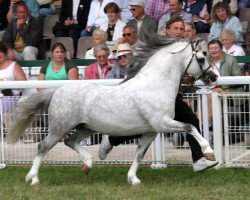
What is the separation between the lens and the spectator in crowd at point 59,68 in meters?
14.1

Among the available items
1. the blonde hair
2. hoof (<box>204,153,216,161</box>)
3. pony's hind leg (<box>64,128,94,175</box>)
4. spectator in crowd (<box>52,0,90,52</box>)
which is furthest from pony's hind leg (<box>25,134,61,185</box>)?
spectator in crowd (<box>52,0,90,52</box>)

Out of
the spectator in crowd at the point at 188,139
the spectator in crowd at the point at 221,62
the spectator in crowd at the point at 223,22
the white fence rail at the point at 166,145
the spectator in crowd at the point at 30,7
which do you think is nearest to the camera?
the spectator in crowd at the point at 188,139

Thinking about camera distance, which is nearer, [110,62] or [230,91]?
[230,91]

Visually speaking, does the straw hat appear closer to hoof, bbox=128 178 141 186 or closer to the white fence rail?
the white fence rail

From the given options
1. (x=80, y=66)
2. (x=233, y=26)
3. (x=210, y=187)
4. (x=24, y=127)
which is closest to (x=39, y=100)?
(x=24, y=127)

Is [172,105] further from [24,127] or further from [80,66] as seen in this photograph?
[80,66]

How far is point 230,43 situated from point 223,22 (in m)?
1.12

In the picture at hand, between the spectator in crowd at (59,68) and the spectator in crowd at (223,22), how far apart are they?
2734mm

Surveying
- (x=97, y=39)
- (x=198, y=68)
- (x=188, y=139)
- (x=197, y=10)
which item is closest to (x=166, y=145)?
(x=188, y=139)

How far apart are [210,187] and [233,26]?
5.46m

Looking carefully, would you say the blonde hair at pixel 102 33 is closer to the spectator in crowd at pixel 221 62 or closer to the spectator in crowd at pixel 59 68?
the spectator in crowd at pixel 59 68

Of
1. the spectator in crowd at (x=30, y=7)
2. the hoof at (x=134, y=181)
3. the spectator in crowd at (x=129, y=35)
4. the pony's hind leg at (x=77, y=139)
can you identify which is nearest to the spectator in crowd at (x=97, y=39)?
the spectator in crowd at (x=129, y=35)

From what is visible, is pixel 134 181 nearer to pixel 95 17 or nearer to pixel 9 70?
pixel 9 70

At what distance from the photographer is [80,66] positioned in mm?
15117
